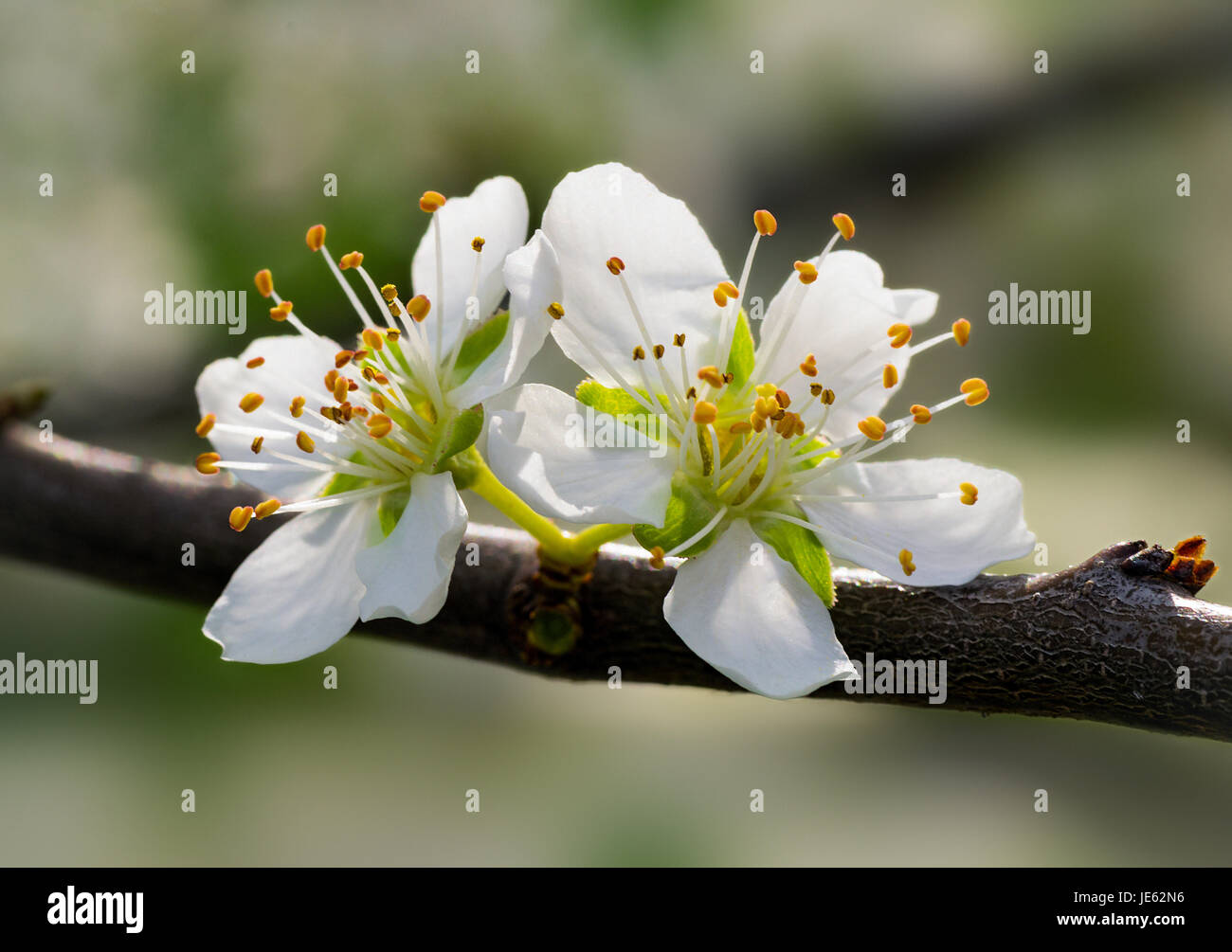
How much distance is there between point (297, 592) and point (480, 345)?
24 cm

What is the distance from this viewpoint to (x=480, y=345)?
2.77 feet

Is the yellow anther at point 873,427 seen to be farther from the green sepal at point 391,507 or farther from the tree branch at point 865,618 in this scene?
the green sepal at point 391,507

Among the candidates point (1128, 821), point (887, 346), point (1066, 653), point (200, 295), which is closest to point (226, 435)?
point (887, 346)

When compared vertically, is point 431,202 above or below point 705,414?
above

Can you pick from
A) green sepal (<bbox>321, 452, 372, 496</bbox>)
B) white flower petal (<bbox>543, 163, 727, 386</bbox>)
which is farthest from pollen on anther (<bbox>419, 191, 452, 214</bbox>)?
green sepal (<bbox>321, 452, 372, 496</bbox>)

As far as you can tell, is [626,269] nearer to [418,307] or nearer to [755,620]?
[418,307]

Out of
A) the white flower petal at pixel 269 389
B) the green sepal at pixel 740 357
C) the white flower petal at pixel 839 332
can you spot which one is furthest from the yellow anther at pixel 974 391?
the white flower petal at pixel 269 389

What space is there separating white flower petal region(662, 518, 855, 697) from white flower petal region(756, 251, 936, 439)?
0.50ft

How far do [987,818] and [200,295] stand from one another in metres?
2.06

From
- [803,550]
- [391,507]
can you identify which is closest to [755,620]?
[803,550]

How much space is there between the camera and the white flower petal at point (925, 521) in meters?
0.78

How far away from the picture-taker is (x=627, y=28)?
275 cm

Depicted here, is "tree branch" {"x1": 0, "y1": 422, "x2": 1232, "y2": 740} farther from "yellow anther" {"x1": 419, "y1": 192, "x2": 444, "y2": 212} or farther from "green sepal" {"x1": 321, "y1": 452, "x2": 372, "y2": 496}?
"yellow anther" {"x1": 419, "y1": 192, "x2": 444, "y2": 212}

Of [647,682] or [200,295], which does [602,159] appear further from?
[647,682]
